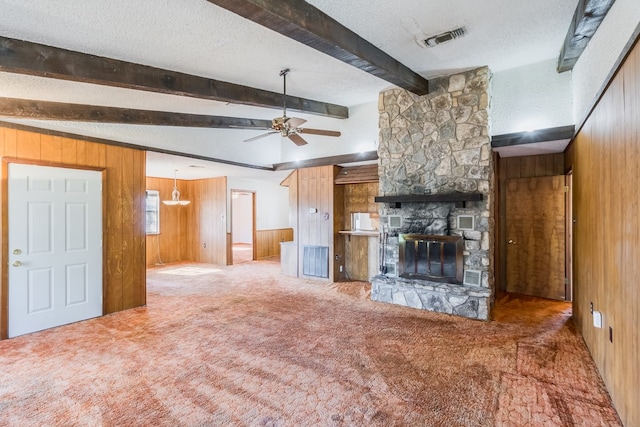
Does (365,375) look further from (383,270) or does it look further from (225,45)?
(225,45)

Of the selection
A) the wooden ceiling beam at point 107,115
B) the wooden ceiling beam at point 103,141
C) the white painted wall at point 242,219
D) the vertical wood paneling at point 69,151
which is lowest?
the white painted wall at point 242,219

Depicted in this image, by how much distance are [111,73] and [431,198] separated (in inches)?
157

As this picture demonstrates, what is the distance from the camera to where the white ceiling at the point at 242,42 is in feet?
8.32

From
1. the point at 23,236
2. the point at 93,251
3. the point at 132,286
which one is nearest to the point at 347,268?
the point at 132,286

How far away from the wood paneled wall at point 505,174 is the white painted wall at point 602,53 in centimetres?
149

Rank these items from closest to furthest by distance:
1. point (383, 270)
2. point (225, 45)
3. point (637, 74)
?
point (637, 74)
point (225, 45)
point (383, 270)

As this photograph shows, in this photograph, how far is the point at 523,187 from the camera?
547 cm

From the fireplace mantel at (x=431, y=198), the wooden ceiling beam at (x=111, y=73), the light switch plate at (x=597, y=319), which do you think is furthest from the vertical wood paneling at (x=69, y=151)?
the light switch plate at (x=597, y=319)

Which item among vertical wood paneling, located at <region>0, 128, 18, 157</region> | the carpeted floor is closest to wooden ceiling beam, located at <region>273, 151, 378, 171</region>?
the carpeted floor

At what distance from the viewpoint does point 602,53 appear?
2.76 metres

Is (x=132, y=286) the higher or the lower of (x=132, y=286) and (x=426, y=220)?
the lower

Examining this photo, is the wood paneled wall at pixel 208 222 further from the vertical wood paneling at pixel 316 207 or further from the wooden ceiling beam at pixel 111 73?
the wooden ceiling beam at pixel 111 73

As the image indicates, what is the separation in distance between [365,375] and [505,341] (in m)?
1.77

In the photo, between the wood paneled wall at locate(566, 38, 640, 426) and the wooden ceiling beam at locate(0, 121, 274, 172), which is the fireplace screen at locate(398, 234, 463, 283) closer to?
the wood paneled wall at locate(566, 38, 640, 426)
